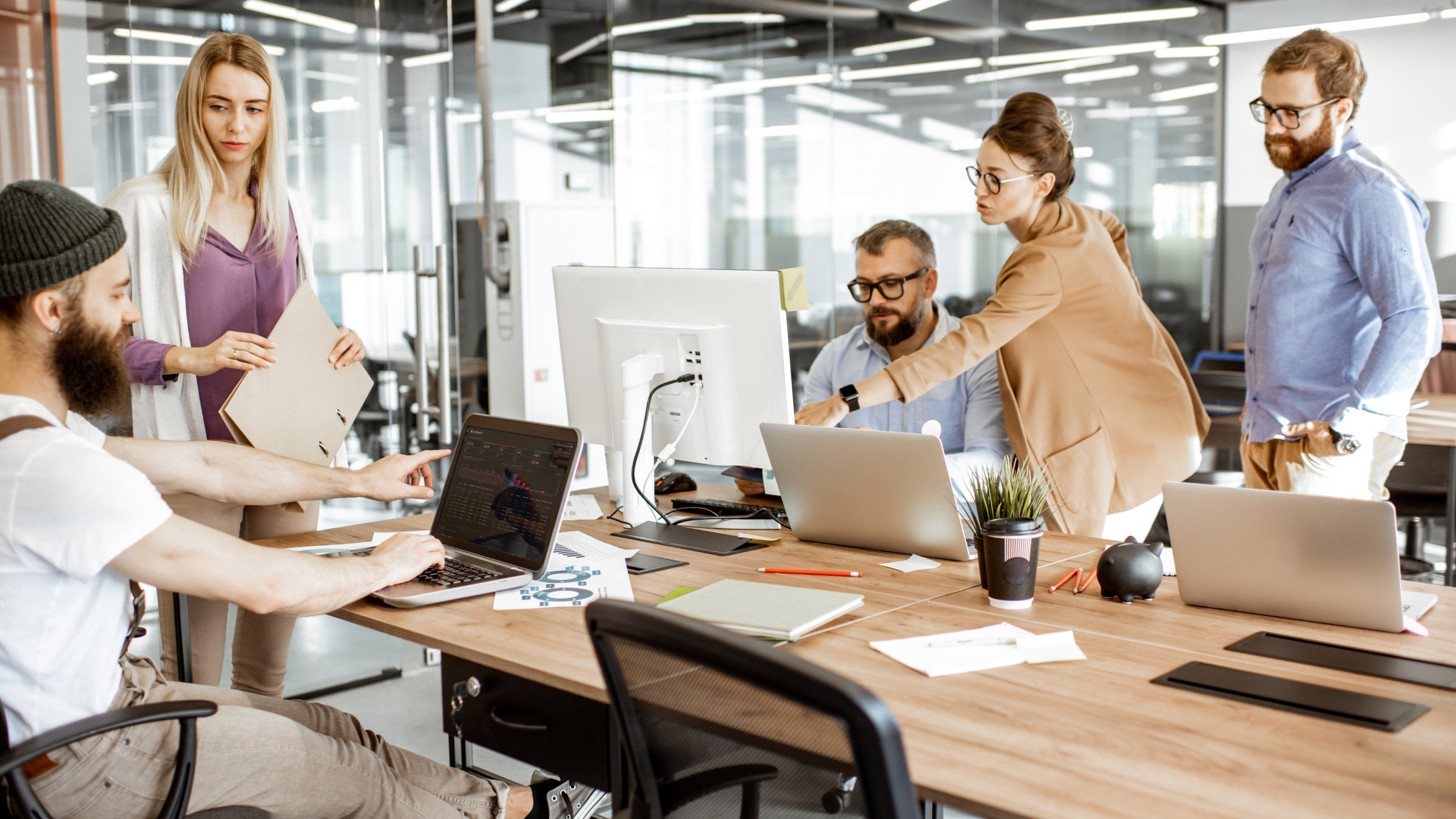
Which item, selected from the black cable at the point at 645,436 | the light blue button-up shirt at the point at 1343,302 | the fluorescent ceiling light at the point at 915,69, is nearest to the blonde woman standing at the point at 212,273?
the black cable at the point at 645,436

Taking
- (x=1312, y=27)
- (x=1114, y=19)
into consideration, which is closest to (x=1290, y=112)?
(x=1114, y=19)

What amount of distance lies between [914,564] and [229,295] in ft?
5.33

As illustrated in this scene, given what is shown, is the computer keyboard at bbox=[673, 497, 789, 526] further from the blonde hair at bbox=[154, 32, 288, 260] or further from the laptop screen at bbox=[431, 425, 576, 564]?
the blonde hair at bbox=[154, 32, 288, 260]

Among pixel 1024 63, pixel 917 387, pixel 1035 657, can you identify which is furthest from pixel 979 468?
pixel 1024 63

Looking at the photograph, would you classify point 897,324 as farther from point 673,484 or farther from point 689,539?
point 689,539

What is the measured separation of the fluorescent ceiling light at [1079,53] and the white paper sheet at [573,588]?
521cm

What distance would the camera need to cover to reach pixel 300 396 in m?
2.47

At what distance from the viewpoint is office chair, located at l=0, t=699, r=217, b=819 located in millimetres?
1282

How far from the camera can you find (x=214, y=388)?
2.58m

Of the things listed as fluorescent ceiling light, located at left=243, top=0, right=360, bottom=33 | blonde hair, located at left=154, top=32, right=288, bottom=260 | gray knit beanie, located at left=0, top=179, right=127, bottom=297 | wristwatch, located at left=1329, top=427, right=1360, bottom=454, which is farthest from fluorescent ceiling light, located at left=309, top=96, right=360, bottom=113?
wristwatch, located at left=1329, top=427, right=1360, bottom=454

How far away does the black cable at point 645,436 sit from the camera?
Result: 2379 mm

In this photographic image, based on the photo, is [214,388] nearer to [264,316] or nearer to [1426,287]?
Answer: [264,316]

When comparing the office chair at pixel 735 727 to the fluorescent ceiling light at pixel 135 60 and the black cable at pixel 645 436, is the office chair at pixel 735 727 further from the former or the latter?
the fluorescent ceiling light at pixel 135 60

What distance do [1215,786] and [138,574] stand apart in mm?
1278
